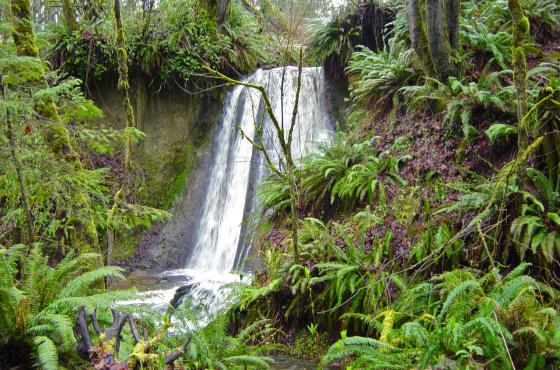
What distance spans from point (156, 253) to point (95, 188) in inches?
293

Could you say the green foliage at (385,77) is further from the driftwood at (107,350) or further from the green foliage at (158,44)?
the driftwood at (107,350)

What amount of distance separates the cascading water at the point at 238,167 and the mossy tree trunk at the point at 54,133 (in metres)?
4.67

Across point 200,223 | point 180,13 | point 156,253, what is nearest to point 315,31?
point 180,13

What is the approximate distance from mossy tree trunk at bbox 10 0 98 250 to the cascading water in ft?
15.3

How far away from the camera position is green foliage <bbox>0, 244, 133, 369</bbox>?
2965 millimetres

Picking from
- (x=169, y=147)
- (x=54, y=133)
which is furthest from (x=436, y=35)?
(x=169, y=147)

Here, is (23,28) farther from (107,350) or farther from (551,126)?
(551,126)

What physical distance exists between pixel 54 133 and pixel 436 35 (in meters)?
5.98

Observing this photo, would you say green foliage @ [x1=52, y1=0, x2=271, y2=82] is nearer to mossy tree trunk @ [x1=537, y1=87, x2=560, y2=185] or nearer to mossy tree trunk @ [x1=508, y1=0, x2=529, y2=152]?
mossy tree trunk @ [x1=508, y1=0, x2=529, y2=152]

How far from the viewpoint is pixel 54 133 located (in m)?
5.91

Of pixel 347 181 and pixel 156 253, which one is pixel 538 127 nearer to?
pixel 347 181

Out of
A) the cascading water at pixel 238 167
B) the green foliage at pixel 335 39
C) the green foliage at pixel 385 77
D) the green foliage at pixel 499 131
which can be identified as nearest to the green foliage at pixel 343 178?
the green foliage at pixel 385 77

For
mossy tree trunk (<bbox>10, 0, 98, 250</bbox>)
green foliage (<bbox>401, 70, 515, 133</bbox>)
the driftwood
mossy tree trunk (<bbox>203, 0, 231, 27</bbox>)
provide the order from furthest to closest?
mossy tree trunk (<bbox>203, 0, 231, 27</bbox>), green foliage (<bbox>401, 70, 515, 133</bbox>), mossy tree trunk (<bbox>10, 0, 98, 250</bbox>), the driftwood

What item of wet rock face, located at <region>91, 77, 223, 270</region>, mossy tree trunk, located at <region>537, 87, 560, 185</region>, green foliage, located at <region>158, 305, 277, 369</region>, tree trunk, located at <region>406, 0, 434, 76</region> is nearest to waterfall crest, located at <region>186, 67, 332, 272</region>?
wet rock face, located at <region>91, 77, 223, 270</region>
